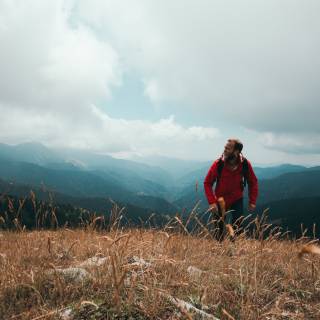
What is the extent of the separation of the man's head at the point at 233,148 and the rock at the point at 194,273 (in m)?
4.88

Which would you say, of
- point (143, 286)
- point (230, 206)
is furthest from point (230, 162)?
point (143, 286)

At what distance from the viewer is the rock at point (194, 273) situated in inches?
168

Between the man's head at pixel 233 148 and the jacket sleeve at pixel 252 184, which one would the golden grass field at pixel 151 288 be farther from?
Result: the jacket sleeve at pixel 252 184

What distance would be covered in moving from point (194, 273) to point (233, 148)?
5.20 meters

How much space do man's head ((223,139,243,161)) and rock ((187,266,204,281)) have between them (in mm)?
4882

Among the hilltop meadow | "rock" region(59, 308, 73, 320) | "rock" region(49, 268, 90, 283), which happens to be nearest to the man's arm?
the hilltop meadow

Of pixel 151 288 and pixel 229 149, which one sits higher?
pixel 229 149

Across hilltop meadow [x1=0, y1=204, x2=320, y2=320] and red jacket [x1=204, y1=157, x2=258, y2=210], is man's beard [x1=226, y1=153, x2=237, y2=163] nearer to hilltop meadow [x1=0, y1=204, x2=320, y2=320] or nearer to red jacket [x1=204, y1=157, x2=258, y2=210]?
red jacket [x1=204, y1=157, x2=258, y2=210]

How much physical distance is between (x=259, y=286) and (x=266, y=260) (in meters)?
1.18

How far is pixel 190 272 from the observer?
4480 millimetres

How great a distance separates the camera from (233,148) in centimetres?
919

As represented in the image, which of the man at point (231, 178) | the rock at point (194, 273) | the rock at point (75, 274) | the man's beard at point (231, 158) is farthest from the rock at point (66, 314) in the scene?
the man's beard at point (231, 158)

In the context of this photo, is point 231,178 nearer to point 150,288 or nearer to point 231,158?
point 231,158

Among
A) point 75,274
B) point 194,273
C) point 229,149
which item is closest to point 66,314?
point 75,274
